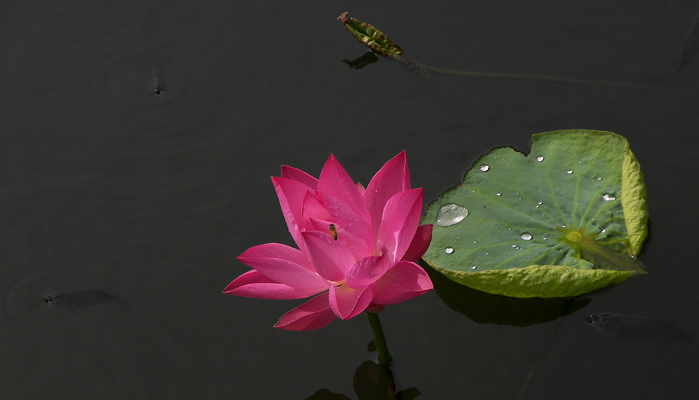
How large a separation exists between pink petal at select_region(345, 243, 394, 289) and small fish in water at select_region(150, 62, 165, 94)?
194 centimetres

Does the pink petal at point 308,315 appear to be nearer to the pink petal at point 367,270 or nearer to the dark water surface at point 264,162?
the pink petal at point 367,270

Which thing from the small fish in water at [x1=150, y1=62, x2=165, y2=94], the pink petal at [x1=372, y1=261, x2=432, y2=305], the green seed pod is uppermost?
the small fish in water at [x1=150, y1=62, x2=165, y2=94]

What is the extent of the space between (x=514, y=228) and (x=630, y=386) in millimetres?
634

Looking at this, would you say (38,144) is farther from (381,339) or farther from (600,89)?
(600,89)

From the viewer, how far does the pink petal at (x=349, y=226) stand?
57.1 inches

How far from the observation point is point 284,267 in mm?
1419

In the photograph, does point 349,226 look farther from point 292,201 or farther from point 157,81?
point 157,81

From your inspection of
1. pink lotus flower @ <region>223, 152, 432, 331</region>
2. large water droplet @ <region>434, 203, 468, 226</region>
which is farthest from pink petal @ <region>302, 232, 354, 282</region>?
large water droplet @ <region>434, 203, 468, 226</region>

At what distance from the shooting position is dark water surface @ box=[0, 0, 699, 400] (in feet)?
6.25

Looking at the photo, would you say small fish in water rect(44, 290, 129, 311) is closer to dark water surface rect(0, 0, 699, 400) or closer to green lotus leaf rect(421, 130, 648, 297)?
dark water surface rect(0, 0, 699, 400)

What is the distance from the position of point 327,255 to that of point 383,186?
1.04 ft

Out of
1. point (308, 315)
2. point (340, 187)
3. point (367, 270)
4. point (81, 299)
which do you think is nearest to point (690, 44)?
point (340, 187)

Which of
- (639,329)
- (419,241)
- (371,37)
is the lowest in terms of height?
(639,329)

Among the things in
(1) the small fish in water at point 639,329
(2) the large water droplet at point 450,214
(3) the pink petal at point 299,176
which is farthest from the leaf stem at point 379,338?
(1) the small fish in water at point 639,329
